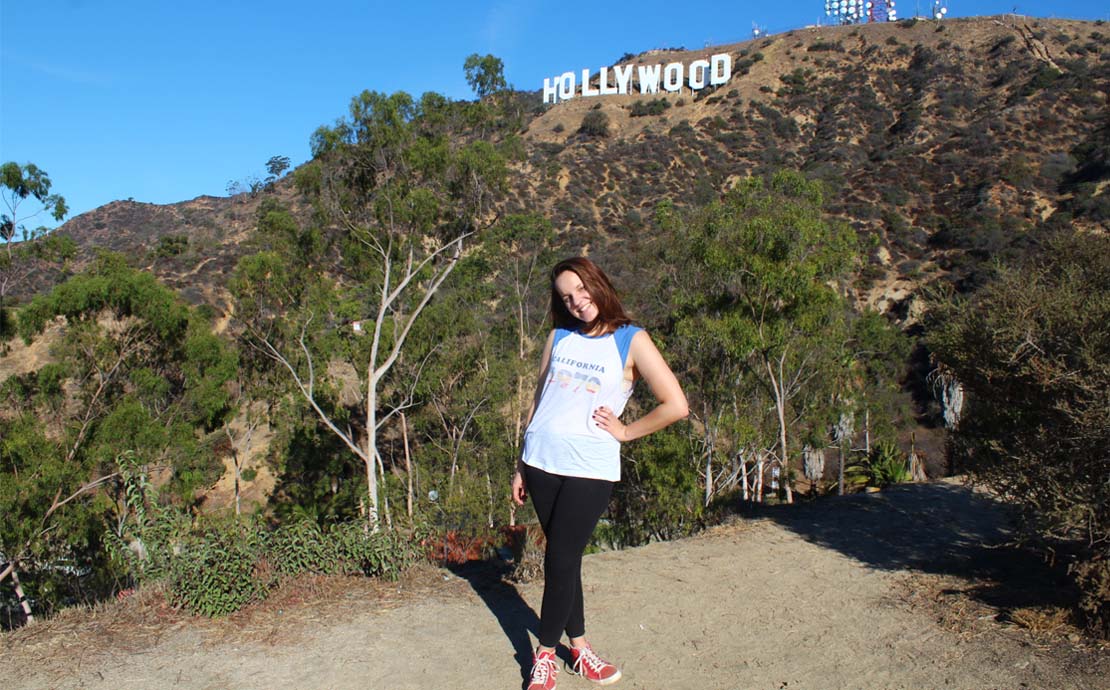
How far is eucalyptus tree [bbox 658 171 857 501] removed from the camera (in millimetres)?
10492

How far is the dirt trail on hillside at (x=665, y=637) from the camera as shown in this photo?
364 centimetres

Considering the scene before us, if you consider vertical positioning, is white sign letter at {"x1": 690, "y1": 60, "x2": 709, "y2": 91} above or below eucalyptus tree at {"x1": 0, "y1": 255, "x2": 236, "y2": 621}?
above

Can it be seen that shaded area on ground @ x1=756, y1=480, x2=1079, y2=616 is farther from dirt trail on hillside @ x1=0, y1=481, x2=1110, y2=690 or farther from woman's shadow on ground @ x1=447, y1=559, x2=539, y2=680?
woman's shadow on ground @ x1=447, y1=559, x2=539, y2=680

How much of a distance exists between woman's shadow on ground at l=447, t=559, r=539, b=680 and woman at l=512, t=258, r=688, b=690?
69 centimetres

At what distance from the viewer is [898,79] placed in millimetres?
51500

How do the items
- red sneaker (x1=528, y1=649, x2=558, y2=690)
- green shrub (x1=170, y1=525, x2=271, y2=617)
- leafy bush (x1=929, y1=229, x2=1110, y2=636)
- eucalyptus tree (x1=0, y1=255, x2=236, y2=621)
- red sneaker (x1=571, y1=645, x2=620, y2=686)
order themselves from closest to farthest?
red sneaker (x1=528, y1=649, x2=558, y2=690) → red sneaker (x1=571, y1=645, x2=620, y2=686) → leafy bush (x1=929, y1=229, x2=1110, y2=636) → green shrub (x1=170, y1=525, x2=271, y2=617) → eucalyptus tree (x1=0, y1=255, x2=236, y2=621)

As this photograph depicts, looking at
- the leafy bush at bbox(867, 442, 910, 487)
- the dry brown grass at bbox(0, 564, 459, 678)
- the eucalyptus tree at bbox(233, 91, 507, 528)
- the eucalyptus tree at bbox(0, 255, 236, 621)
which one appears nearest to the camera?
the dry brown grass at bbox(0, 564, 459, 678)

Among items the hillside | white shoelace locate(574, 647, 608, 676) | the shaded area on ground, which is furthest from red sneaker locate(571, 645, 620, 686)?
the hillside

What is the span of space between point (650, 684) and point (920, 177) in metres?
41.5

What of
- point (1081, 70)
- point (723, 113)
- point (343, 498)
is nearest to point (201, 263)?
point (343, 498)

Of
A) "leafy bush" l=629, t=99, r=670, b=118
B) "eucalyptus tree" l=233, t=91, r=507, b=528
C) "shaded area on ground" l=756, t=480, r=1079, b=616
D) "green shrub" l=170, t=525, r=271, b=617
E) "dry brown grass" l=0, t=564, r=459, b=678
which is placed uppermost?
"leafy bush" l=629, t=99, r=670, b=118

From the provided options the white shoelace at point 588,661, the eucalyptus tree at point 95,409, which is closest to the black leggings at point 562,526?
the white shoelace at point 588,661

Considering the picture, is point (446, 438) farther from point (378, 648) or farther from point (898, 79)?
point (898, 79)

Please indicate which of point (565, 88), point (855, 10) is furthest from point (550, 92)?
point (855, 10)
